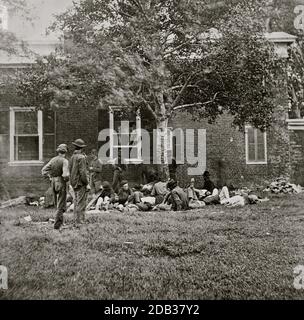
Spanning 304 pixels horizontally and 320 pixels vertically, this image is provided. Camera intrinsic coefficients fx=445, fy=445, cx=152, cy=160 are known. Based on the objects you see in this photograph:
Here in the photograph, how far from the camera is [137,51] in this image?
5492 millimetres

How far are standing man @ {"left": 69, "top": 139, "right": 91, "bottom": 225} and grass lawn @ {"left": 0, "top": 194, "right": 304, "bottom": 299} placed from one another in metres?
0.24

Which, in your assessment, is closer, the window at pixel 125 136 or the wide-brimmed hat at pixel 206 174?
the window at pixel 125 136

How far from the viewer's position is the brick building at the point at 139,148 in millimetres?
5734

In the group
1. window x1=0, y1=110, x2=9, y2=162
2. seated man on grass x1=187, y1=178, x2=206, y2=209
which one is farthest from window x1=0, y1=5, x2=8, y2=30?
seated man on grass x1=187, y1=178, x2=206, y2=209

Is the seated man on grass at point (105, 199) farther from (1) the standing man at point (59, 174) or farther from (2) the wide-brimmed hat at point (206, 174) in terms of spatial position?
(2) the wide-brimmed hat at point (206, 174)

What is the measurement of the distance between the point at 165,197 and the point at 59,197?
1.37 metres

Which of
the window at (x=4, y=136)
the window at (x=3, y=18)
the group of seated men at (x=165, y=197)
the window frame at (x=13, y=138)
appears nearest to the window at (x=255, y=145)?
the group of seated men at (x=165, y=197)

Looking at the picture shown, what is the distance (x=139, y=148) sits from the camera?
586cm

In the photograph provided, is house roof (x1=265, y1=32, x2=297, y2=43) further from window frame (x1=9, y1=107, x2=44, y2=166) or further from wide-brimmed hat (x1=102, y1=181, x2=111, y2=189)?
window frame (x1=9, y1=107, x2=44, y2=166)

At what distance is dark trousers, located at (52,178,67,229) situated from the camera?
18.1ft

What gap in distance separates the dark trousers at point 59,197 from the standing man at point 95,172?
52 cm

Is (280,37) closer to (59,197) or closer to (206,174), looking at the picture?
(206,174)

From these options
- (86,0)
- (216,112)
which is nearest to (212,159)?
(216,112)

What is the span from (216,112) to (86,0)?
2.16 metres
